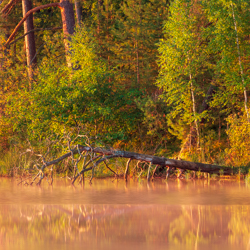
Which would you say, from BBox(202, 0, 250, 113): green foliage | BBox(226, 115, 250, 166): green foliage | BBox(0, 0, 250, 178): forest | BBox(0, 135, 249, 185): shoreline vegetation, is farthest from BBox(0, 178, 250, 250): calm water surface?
BBox(202, 0, 250, 113): green foliage

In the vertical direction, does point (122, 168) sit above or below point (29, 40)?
below

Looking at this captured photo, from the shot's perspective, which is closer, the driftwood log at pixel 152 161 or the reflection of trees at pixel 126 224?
the reflection of trees at pixel 126 224

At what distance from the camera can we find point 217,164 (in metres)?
18.2

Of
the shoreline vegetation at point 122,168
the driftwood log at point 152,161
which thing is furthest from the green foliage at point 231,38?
the shoreline vegetation at point 122,168

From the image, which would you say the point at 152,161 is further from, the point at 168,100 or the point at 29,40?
the point at 29,40

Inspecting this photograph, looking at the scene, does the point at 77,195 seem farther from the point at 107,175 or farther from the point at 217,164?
the point at 217,164

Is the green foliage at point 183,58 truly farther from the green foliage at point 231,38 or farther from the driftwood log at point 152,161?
the driftwood log at point 152,161

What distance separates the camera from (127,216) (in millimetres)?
10273

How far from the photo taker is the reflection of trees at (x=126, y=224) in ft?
26.4

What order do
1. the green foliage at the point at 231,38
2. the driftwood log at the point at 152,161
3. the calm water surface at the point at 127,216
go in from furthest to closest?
the green foliage at the point at 231,38, the driftwood log at the point at 152,161, the calm water surface at the point at 127,216

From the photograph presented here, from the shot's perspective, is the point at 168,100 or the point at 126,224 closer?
the point at 126,224

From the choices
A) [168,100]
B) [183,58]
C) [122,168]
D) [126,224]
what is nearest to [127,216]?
[126,224]

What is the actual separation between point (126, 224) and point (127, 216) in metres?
0.91

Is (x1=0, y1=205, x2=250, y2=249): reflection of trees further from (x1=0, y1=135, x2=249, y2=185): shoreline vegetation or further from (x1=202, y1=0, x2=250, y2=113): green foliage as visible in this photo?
(x1=202, y1=0, x2=250, y2=113): green foliage
